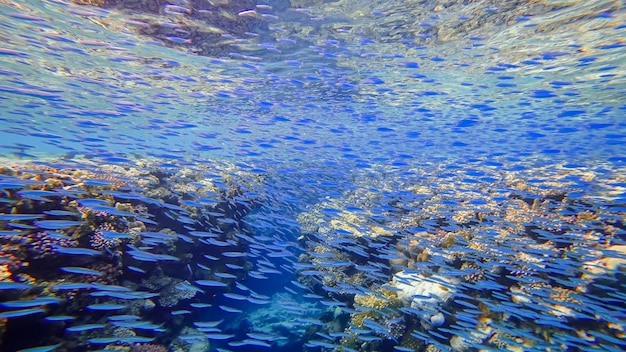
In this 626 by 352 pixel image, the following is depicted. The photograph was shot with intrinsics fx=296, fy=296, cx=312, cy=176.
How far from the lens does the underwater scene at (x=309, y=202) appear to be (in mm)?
6262

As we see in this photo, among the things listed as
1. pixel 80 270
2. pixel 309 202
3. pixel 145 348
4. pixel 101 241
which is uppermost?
pixel 80 270

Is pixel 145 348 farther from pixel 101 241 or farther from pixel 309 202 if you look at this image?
pixel 309 202

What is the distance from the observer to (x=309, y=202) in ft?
53.1

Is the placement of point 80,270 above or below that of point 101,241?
above

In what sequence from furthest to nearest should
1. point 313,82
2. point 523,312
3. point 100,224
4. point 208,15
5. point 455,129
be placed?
point 455,129 < point 313,82 < point 208,15 < point 100,224 < point 523,312

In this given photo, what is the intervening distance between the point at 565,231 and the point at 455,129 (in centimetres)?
2302

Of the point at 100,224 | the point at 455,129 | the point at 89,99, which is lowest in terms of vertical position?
the point at 100,224

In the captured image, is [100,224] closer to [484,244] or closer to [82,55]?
[484,244]

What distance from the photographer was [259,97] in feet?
71.7

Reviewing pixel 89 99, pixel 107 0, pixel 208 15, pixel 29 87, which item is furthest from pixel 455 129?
pixel 29 87

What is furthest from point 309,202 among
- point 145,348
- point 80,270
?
point 80,270

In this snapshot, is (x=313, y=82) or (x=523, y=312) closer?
(x=523, y=312)

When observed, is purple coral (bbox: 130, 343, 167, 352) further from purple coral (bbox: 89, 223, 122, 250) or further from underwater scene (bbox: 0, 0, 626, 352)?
purple coral (bbox: 89, 223, 122, 250)

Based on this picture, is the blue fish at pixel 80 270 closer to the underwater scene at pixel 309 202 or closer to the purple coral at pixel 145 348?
the underwater scene at pixel 309 202
